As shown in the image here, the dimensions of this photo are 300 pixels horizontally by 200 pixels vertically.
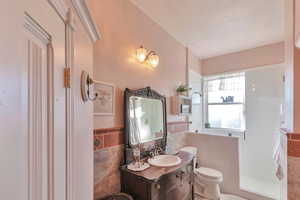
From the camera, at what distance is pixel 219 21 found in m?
2.06

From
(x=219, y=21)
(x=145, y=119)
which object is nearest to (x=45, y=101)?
(x=145, y=119)

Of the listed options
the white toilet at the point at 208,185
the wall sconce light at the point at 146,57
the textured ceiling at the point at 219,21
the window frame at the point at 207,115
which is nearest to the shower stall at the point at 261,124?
the window frame at the point at 207,115

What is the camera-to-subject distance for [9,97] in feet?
0.96

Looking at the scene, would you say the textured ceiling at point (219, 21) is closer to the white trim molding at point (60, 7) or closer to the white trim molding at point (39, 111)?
the white trim molding at point (60, 7)

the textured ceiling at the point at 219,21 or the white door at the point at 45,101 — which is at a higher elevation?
the textured ceiling at the point at 219,21

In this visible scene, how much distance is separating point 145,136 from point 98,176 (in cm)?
69

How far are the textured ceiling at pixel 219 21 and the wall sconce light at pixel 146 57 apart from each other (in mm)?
501

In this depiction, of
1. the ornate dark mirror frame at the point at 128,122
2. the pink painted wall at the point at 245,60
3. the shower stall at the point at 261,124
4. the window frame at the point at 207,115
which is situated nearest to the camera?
the ornate dark mirror frame at the point at 128,122

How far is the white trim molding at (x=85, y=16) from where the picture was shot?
2.34 ft

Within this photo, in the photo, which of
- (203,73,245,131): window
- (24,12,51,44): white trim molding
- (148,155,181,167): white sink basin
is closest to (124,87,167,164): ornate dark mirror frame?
(148,155,181,167): white sink basin

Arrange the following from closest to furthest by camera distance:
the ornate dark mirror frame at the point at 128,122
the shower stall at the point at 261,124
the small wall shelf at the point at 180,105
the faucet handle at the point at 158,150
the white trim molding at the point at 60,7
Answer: the white trim molding at the point at 60,7 → the ornate dark mirror frame at the point at 128,122 → the faucet handle at the point at 158,150 → the small wall shelf at the point at 180,105 → the shower stall at the point at 261,124

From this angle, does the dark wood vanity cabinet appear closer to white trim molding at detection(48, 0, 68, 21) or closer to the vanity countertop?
the vanity countertop

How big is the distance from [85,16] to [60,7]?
0.80 ft

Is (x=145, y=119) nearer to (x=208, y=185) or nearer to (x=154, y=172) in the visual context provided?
(x=154, y=172)
